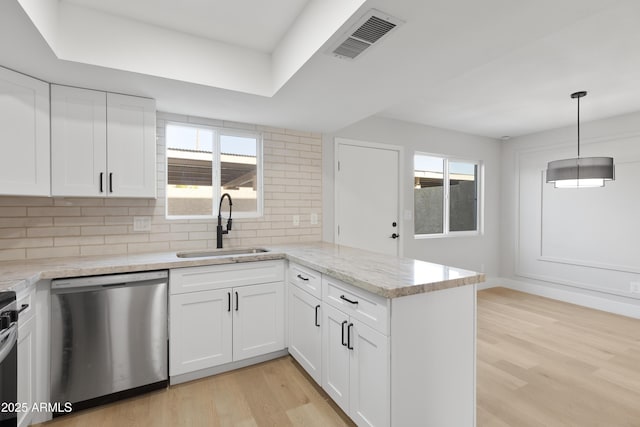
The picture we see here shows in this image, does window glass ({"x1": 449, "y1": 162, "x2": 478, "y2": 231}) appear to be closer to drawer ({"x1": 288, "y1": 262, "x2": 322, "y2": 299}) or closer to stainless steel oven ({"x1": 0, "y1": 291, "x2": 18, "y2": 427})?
drawer ({"x1": 288, "y1": 262, "x2": 322, "y2": 299})

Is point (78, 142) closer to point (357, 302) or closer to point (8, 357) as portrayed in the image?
point (8, 357)

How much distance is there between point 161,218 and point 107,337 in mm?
1086

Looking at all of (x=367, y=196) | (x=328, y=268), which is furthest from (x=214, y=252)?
(x=367, y=196)

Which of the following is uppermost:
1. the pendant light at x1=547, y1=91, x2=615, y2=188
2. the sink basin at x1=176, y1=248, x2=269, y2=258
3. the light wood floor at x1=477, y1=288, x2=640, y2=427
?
the pendant light at x1=547, y1=91, x2=615, y2=188

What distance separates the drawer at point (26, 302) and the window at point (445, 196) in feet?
12.8

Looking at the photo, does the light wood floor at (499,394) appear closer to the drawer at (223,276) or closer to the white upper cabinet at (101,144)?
the drawer at (223,276)

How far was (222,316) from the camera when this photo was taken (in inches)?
91.5

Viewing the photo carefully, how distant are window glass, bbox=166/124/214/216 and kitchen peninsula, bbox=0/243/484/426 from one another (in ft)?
2.98

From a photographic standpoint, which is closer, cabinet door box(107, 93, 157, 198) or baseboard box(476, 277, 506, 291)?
cabinet door box(107, 93, 157, 198)

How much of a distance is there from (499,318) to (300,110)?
3.38m

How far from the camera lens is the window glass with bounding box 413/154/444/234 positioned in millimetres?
4277

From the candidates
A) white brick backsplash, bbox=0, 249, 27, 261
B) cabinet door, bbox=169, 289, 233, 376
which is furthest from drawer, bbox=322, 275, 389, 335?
white brick backsplash, bbox=0, 249, 27, 261

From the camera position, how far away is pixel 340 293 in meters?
1.81

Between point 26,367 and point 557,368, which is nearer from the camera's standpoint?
point 26,367
